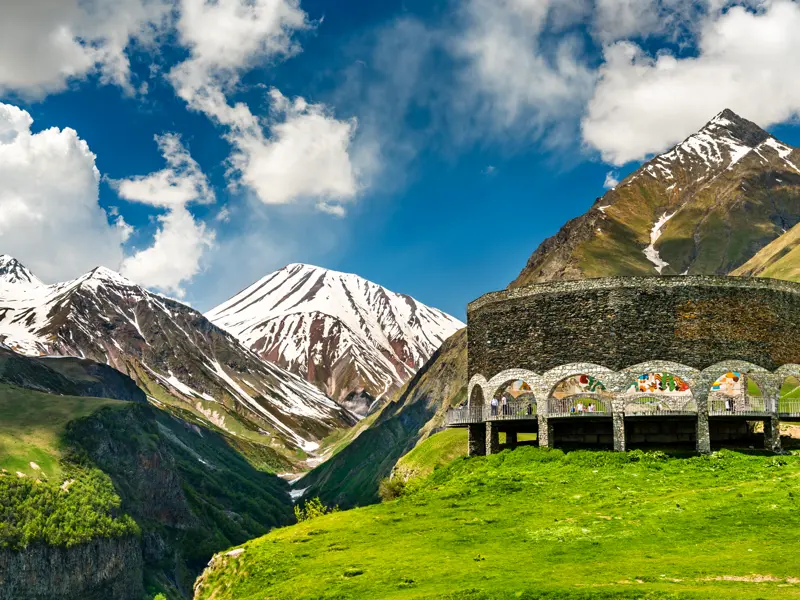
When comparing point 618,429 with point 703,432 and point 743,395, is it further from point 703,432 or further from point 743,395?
point 743,395

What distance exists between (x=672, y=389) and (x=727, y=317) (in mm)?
5709

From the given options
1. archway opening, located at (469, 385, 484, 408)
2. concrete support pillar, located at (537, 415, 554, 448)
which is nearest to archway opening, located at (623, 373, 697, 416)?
concrete support pillar, located at (537, 415, 554, 448)

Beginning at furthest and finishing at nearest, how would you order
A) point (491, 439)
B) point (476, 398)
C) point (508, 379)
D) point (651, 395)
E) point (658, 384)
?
point (476, 398)
point (491, 439)
point (508, 379)
point (658, 384)
point (651, 395)

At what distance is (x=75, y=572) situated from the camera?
16138 cm

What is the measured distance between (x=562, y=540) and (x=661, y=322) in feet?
66.9

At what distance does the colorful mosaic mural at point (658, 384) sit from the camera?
4516cm

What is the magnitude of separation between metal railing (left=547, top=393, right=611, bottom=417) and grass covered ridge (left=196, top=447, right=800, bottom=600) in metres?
2.93

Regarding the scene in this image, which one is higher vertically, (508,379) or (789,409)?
(508,379)

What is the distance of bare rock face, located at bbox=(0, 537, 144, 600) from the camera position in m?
151

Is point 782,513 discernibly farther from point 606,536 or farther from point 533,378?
point 533,378

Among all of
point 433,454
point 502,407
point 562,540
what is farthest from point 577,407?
point 433,454

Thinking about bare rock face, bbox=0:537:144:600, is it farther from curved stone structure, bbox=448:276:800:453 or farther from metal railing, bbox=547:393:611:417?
metal railing, bbox=547:393:611:417

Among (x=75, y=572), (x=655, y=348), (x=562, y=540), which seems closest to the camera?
(x=562, y=540)

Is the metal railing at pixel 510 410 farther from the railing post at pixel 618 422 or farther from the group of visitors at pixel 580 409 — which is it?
the railing post at pixel 618 422
